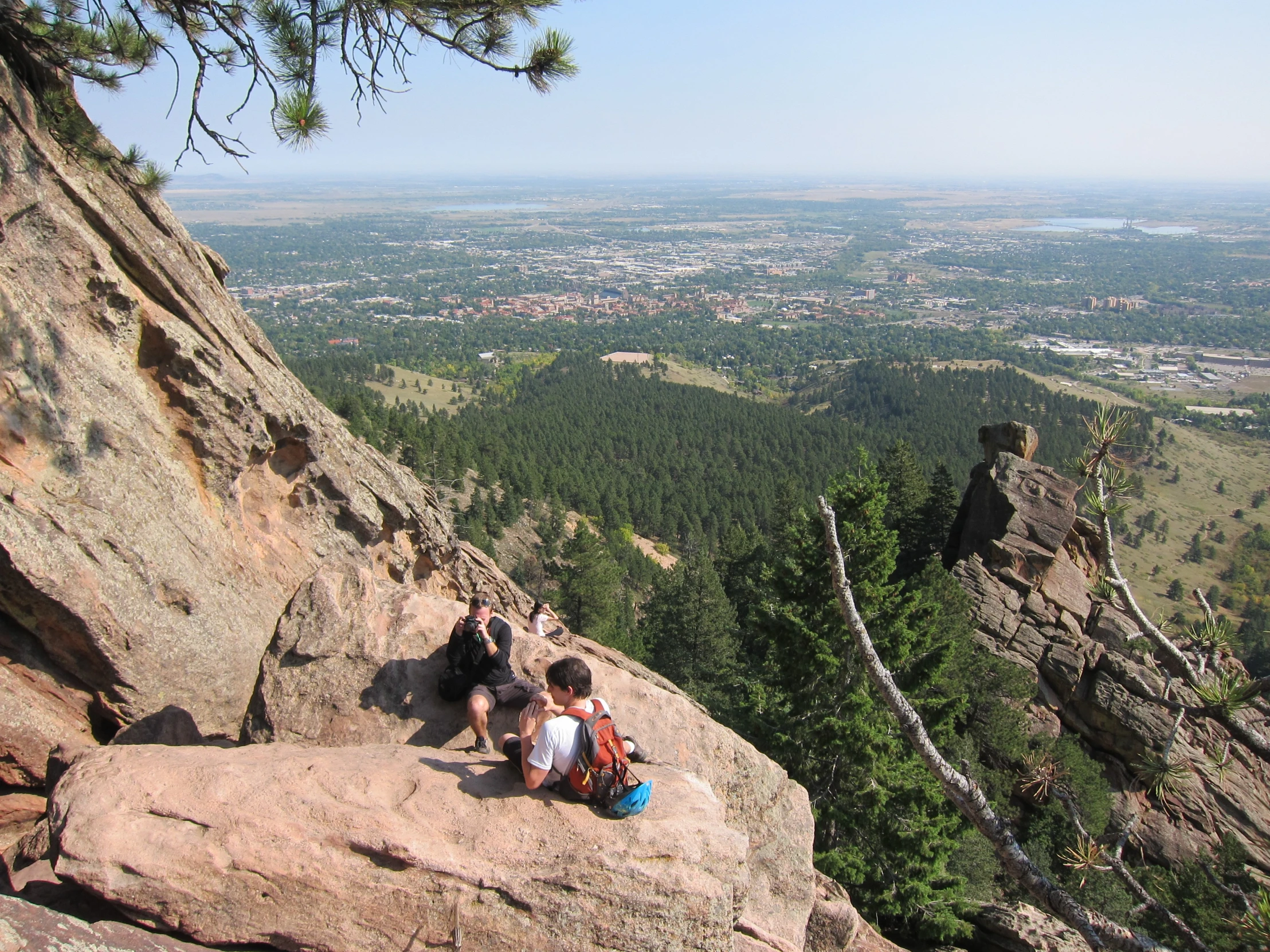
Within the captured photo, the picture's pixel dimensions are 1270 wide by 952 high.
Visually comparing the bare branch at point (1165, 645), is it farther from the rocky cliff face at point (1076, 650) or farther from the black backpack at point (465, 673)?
the rocky cliff face at point (1076, 650)

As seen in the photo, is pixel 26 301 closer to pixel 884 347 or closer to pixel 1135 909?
Answer: pixel 1135 909

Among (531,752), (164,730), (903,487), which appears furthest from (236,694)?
(903,487)

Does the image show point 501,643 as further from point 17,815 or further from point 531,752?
point 17,815

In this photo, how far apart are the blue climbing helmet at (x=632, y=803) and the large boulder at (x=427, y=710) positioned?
214 centimetres

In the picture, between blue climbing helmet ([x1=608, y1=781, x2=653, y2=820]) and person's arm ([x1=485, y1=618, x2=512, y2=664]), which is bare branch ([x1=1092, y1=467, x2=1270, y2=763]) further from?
person's arm ([x1=485, y1=618, x2=512, y2=664])

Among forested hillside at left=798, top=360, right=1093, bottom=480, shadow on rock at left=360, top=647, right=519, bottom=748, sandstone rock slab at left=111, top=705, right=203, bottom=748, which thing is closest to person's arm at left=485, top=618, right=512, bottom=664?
shadow on rock at left=360, top=647, right=519, bottom=748

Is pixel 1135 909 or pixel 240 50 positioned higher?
pixel 240 50

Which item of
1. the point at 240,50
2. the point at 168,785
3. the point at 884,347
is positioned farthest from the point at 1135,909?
the point at 884,347

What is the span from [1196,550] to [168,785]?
105839 millimetres

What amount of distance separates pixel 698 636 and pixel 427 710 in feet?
81.5

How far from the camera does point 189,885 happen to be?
17.1 feet

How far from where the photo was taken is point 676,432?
360ft

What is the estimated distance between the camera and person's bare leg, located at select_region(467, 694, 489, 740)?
714 centimetres

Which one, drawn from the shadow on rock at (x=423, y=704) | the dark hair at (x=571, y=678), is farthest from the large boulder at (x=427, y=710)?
the dark hair at (x=571, y=678)
